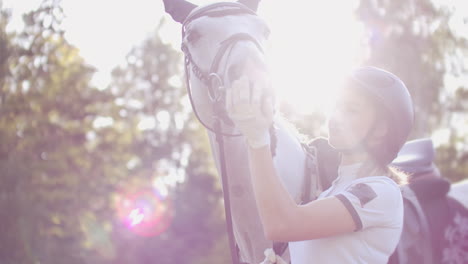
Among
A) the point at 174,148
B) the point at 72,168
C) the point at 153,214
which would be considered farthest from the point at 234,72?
the point at 174,148

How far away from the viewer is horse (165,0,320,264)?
2.15m

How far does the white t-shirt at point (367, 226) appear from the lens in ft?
5.25

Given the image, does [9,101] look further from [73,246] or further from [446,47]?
[446,47]

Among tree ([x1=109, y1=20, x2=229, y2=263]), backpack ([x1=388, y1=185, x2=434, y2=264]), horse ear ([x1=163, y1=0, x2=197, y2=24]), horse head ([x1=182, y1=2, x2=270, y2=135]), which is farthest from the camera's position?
tree ([x1=109, y1=20, x2=229, y2=263])

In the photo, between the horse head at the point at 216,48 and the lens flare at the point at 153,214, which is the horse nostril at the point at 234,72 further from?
the lens flare at the point at 153,214

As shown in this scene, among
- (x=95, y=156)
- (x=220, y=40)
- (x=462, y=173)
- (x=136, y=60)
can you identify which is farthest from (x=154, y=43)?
(x=220, y=40)

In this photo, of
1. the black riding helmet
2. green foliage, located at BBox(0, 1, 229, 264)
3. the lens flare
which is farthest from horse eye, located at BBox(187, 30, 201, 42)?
the lens flare

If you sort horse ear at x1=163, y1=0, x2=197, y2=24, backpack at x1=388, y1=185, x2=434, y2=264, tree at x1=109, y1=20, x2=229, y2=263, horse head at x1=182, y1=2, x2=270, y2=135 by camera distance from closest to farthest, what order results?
horse head at x1=182, y1=2, x2=270, y2=135, horse ear at x1=163, y1=0, x2=197, y2=24, backpack at x1=388, y1=185, x2=434, y2=264, tree at x1=109, y1=20, x2=229, y2=263

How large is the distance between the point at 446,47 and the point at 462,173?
200 inches

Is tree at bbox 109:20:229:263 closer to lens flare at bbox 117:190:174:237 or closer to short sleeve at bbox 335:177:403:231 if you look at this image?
lens flare at bbox 117:190:174:237

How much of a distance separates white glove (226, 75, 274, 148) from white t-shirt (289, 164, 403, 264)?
356mm

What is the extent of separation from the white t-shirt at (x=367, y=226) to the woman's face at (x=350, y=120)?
0.52 feet

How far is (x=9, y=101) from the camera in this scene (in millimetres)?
12406

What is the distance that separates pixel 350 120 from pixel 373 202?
338 millimetres
